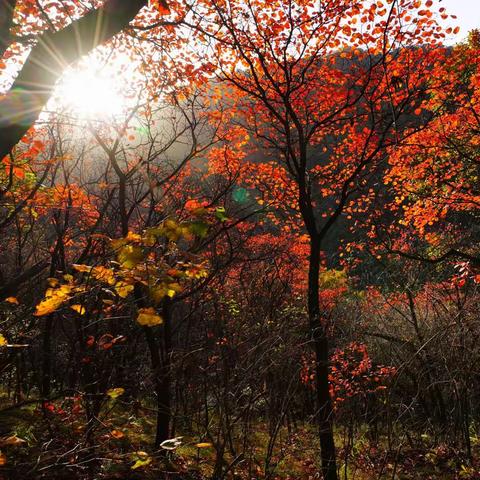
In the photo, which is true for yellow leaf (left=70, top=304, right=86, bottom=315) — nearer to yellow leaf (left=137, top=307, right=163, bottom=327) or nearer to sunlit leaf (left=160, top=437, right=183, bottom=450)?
yellow leaf (left=137, top=307, right=163, bottom=327)

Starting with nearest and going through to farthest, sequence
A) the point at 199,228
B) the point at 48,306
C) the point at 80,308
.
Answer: the point at 199,228 → the point at 48,306 → the point at 80,308

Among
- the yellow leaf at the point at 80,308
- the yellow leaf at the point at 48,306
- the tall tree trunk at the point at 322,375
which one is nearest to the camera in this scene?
the yellow leaf at the point at 48,306

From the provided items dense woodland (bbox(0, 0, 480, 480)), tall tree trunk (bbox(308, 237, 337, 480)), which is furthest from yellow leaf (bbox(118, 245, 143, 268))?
tall tree trunk (bbox(308, 237, 337, 480))

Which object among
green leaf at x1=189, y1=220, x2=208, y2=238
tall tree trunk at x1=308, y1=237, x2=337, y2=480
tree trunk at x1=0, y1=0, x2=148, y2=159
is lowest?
tall tree trunk at x1=308, y1=237, x2=337, y2=480

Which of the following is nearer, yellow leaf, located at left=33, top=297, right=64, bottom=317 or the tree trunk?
yellow leaf, located at left=33, top=297, right=64, bottom=317

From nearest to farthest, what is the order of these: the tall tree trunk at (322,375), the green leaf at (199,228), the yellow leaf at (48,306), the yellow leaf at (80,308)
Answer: the green leaf at (199,228) < the yellow leaf at (48,306) < the yellow leaf at (80,308) < the tall tree trunk at (322,375)

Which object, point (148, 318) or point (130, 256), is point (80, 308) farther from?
point (130, 256)

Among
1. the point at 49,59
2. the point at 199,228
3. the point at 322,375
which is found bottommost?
the point at 322,375

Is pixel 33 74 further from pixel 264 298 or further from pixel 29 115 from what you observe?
pixel 264 298

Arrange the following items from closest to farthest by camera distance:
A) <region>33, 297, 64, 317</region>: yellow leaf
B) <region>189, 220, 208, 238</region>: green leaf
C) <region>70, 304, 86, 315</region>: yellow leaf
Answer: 1. <region>189, 220, 208, 238</region>: green leaf
2. <region>33, 297, 64, 317</region>: yellow leaf
3. <region>70, 304, 86, 315</region>: yellow leaf

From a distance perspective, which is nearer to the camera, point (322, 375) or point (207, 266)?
point (207, 266)

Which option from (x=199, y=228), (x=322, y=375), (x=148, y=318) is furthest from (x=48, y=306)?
(x=322, y=375)

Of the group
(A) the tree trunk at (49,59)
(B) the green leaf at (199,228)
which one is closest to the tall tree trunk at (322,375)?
(B) the green leaf at (199,228)

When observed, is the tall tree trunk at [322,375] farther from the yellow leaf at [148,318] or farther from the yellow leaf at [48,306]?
the yellow leaf at [48,306]
